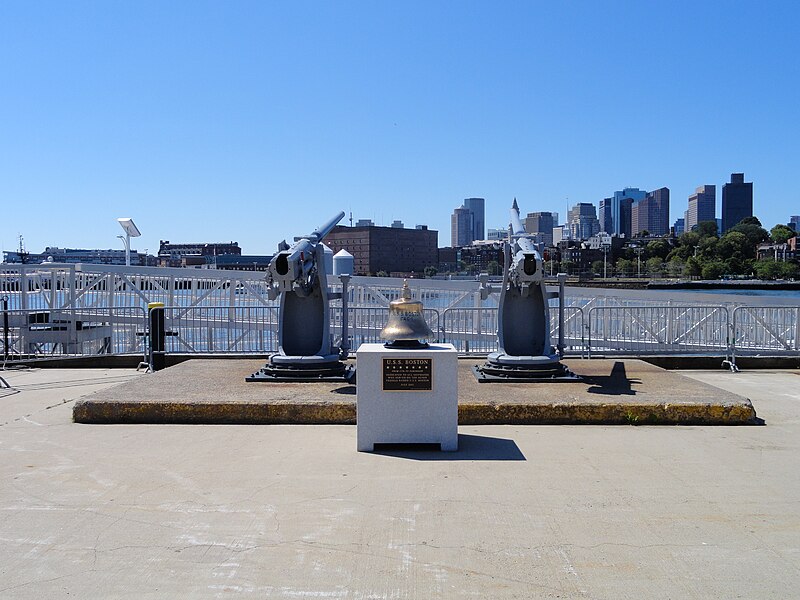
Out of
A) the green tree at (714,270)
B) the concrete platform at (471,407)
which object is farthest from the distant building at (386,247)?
the concrete platform at (471,407)

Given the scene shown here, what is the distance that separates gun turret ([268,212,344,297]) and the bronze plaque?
382cm

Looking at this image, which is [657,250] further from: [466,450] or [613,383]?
[466,450]

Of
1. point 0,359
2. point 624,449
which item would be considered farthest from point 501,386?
point 0,359

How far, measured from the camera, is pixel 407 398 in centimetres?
856

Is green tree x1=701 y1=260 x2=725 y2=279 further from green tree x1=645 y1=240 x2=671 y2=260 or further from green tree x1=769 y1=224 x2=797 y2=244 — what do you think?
green tree x1=769 y1=224 x2=797 y2=244

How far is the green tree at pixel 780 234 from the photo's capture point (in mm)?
138825

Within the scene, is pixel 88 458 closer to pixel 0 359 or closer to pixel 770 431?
pixel 770 431

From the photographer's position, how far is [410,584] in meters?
5.05

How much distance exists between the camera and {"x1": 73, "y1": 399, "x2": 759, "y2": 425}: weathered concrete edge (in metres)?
9.95

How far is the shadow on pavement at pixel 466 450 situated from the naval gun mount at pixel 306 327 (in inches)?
144

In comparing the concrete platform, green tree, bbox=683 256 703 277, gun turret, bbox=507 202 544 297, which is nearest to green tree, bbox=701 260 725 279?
green tree, bbox=683 256 703 277

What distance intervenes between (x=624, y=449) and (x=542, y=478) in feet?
5.27

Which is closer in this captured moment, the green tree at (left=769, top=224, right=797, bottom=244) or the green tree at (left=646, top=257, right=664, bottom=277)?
the green tree at (left=646, top=257, right=664, bottom=277)

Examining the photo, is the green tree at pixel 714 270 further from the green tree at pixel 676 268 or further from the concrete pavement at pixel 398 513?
the concrete pavement at pixel 398 513
